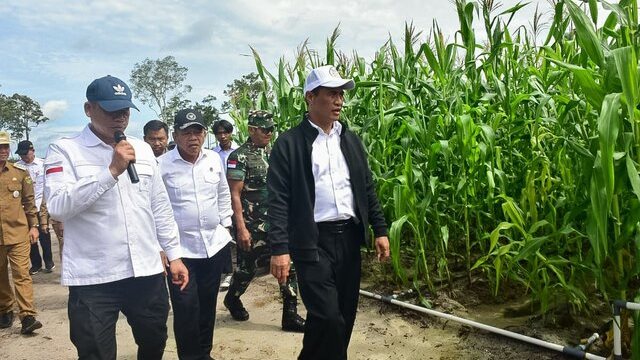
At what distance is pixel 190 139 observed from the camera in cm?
315

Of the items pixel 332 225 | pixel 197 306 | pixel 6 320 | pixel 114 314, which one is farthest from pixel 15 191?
pixel 332 225

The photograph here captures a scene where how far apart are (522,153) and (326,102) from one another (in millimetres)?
1955

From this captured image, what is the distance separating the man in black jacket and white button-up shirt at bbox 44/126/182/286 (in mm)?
605

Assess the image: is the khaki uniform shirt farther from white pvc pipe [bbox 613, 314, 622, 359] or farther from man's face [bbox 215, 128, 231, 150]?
white pvc pipe [bbox 613, 314, 622, 359]

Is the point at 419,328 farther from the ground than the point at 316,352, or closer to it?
closer to it

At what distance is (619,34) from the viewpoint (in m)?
2.38

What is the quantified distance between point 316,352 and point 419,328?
1345 mm

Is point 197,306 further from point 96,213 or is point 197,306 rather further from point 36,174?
point 36,174

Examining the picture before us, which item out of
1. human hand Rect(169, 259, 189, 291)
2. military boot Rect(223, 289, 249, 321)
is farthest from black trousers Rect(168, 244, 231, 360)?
military boot Rect(223, 289, 249, 321)

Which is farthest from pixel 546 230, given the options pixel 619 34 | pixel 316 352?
pixel 316 352

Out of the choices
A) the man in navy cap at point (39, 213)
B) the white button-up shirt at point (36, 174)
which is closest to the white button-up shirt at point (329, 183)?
the man in navy cap at point (39, 213)

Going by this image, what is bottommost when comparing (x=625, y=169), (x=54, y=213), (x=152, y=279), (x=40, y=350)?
(x=40, y=350)

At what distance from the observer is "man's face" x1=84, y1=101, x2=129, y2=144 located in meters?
2.21

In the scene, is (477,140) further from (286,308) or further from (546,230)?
(286,308)
